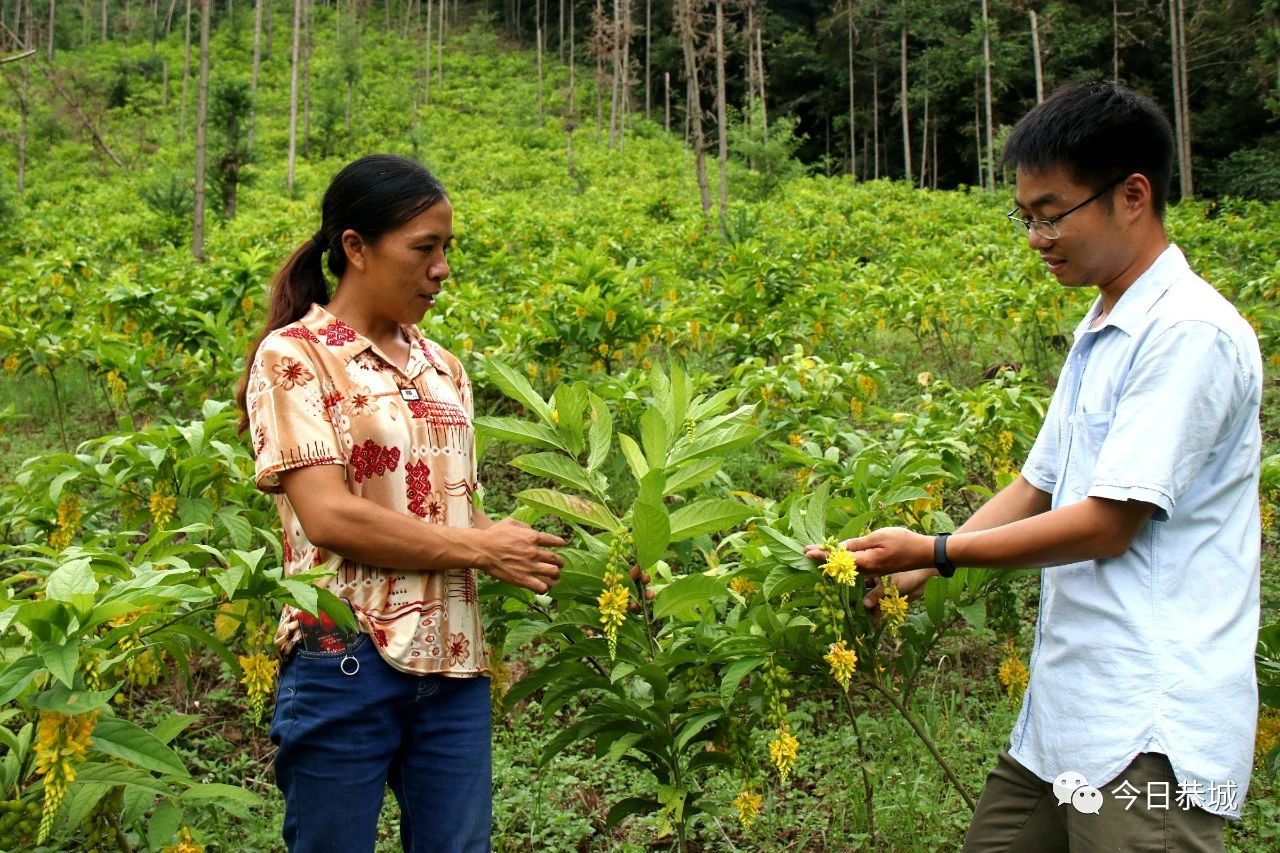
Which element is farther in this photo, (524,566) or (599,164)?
(599,164)

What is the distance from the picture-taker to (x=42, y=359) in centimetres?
478

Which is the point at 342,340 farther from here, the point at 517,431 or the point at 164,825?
the point at 164,825

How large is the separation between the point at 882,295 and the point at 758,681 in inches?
183

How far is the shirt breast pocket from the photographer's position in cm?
149

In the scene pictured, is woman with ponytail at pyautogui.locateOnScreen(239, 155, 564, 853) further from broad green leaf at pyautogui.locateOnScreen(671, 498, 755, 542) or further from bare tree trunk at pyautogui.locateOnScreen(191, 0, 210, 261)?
bare tree trunk at pyautogui.locateOnScreen(191, 0, 210, 261)

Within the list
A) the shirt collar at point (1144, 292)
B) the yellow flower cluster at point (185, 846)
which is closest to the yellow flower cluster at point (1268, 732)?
the shirt collar at point (1144, 292)

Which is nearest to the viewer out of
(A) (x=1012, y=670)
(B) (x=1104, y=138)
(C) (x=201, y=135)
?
(B) (x=1104, y=138)

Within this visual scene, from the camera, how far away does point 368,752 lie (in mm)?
1611

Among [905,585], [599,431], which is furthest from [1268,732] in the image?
[599,431]

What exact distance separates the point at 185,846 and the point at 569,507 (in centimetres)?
93

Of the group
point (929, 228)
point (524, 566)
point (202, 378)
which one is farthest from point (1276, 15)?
point (524, 566)

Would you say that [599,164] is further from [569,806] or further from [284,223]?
[569,806]

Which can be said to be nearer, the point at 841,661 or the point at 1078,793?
the point at 1078,793

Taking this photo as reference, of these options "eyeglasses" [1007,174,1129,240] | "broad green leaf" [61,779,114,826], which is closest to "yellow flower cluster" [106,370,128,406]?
"broad green leaf" [61,779,114,826]
